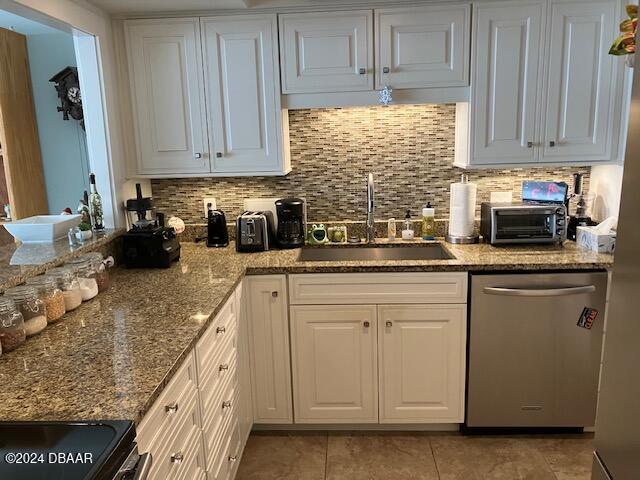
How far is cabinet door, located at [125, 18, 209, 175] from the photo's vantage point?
264 cm

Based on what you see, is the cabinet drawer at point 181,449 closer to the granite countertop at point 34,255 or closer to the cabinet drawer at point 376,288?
the granite countertop at point 34,255

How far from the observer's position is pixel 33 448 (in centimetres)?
107

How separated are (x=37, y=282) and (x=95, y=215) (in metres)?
0.83

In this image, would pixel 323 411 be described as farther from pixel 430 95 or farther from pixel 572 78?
pixel 572 78

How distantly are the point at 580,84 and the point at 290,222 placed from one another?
162 cm

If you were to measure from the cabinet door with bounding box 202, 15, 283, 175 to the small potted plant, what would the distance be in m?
0.70

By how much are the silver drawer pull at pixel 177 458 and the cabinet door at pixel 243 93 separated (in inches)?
63.3

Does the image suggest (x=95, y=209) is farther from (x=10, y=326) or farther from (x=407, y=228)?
(x=407, y=228)

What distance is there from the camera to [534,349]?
248cm

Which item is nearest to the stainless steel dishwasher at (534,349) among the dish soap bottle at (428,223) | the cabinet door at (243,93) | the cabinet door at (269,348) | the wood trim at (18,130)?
the dish soap bottle at (428,223)

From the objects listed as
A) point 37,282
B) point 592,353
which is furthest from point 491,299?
point 37,282

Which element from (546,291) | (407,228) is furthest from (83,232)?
(546,291)

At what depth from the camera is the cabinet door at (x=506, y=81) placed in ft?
8.26

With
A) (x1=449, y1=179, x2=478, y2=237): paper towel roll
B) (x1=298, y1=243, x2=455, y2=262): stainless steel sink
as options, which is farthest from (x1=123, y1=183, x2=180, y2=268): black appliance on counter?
(x1=449, y1=179, x2=478, y2=237): paper towel roll
